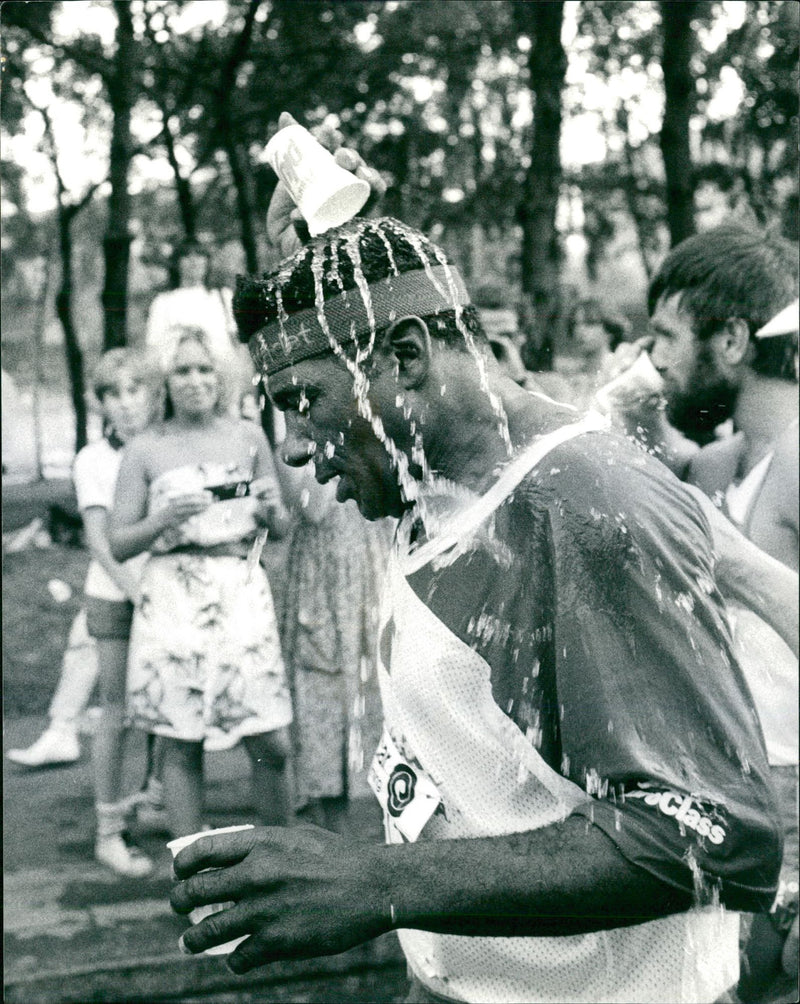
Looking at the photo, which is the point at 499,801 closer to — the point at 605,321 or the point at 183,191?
the point at 605,321

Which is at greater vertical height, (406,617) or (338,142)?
(338,142)

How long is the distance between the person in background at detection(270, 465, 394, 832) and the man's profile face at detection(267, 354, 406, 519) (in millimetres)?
2926

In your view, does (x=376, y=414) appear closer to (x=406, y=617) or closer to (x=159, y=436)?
(x=406, y=617)

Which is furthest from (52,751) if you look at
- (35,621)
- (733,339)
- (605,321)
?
(733,339)

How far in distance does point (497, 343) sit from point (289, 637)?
139 centimetres

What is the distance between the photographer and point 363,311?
1706 mm

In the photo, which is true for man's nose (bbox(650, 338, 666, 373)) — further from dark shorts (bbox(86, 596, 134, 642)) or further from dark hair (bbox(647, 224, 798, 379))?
dark shorts (bbox(86, 596, 134, 642))

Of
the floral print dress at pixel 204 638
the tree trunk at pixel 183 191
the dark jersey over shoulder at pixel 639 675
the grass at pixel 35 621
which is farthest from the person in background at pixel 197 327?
the tree trunk at pixel 183 191

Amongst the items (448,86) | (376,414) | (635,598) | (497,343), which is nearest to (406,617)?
(376,414)

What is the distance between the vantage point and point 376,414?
1708 mm

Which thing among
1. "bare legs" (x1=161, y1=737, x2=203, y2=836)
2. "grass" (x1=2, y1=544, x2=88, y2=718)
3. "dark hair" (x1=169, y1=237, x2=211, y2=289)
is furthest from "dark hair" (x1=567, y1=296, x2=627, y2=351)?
"grass" (x1=2, y1=544, x2=88, y2=718)

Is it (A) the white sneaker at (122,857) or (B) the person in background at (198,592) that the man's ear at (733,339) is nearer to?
(B) the person in background at (198,592)

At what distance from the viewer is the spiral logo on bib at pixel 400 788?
1.73 metres

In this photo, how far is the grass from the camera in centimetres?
813
